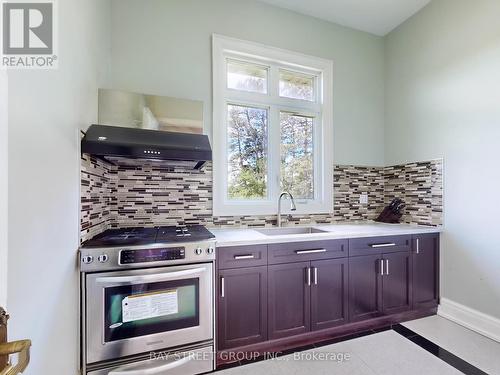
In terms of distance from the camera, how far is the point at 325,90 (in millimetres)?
2973

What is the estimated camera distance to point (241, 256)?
74.4 inches

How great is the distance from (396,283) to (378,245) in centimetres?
44

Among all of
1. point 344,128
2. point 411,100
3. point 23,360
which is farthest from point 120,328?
point 411,100

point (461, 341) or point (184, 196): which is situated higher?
point (184, 196)

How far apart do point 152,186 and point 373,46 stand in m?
3.28

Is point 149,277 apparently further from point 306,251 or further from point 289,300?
point 306,251

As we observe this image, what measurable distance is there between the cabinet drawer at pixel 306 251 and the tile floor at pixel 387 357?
734 mm

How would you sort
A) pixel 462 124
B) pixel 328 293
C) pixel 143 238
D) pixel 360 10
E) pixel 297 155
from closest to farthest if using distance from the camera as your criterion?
pixel 143 238 → pixel 328 293 → pixel 462 124 → pixel 360 10 → pixel 297 155

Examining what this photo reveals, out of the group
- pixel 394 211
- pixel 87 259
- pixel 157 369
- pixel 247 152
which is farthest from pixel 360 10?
pixel 157 369

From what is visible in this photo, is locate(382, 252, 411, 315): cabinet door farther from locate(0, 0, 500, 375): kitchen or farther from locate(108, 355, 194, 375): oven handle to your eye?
locate(108, 355, 194, 375): oven handle

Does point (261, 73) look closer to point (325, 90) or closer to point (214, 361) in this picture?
point (325, 90)

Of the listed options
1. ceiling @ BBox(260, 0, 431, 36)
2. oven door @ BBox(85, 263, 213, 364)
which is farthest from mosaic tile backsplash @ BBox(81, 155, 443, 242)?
ceiling @ BBox(260, 0, 431, 36)

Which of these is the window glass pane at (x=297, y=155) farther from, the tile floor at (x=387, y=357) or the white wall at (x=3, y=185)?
the white wall at (x=3, y=185)

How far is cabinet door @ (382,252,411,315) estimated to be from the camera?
2338 mm
